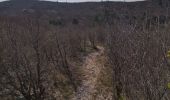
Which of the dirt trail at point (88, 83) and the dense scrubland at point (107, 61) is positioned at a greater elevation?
the dense scrubland at point (107, 61)

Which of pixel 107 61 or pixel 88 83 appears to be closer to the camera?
pixel 107 61

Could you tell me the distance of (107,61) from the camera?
27.9 m

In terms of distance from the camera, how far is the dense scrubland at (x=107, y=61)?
8.55 m

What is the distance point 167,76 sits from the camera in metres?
8.23

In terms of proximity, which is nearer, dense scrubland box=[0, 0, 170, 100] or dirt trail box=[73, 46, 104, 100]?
dense scrubland box=[0, 0, 170, 100]

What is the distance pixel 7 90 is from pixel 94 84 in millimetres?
6977

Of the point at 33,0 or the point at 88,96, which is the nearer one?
the point at 88,96

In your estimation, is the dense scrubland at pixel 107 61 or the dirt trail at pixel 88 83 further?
the dirt trail at pixel 88 83

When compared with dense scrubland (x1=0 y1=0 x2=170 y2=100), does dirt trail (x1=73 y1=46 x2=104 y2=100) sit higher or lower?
lower

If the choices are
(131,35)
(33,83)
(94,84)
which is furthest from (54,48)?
(131,35)

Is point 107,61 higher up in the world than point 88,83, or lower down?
higher up

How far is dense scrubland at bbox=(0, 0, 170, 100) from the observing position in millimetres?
8555

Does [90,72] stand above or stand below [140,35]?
below

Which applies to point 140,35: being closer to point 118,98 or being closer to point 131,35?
point 131,35
